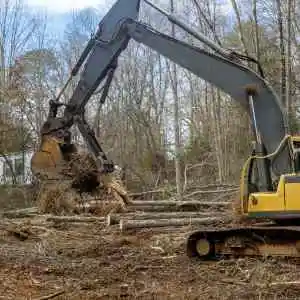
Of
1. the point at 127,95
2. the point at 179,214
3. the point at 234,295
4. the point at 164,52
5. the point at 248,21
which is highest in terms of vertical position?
the point at 248,21

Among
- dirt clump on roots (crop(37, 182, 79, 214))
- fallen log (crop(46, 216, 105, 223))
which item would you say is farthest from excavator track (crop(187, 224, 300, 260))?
fallen log (crop(46, 216, 105, 223))

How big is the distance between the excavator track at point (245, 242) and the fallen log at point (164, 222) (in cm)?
317

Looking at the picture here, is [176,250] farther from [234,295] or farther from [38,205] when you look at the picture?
[38,205]

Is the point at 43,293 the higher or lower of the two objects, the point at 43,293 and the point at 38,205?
the lower

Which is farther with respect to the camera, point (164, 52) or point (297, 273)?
point (164, 52)

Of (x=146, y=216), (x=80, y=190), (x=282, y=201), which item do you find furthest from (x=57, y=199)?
(x=282, y=201)

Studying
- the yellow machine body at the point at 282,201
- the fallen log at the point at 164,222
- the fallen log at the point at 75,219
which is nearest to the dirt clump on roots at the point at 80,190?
the fallen log at the point at 75,219

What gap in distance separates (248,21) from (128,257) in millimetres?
23632

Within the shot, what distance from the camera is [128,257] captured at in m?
8.58

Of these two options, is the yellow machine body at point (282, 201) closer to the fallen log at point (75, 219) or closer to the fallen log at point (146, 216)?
the fallen log at point (146, 216)

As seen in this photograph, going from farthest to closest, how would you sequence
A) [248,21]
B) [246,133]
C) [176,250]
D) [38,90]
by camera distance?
1. [38,90]
2. [246,133]
3. [248,21]
4. [176,250]

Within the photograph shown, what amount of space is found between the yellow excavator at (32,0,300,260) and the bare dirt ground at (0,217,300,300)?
0.37 meters

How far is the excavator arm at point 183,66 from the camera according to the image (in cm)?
870

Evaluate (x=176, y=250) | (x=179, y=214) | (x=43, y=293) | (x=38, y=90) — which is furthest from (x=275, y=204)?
(x=38, y=90)
